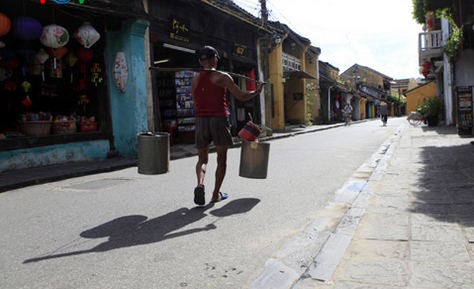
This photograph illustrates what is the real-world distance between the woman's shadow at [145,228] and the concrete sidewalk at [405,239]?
1.33 metres

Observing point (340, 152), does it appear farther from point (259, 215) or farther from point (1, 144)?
point (1, 144)

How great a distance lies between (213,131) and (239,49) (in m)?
13.2

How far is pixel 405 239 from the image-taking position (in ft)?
12.0

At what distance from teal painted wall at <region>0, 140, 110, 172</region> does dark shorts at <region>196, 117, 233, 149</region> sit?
512 cm

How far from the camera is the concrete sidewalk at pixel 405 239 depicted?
9.32 feet

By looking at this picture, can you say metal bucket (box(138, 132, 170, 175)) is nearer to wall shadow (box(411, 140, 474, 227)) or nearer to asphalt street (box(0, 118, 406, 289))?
asphalt street (box(0, 118, 406, 289))

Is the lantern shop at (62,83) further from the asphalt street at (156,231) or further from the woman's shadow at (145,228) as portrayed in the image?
the woman's shadow at (145,228)

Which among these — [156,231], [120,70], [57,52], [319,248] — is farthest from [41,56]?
[319,248]

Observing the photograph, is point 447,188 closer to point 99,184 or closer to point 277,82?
point 99,184

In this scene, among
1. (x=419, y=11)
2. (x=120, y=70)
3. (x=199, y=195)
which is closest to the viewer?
(x=199, y=195)

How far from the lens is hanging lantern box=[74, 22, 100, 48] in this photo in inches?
375

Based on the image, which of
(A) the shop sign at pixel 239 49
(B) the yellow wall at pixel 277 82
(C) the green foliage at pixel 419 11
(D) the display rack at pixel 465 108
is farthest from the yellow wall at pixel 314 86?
(D) the display rack at pixel 465 108

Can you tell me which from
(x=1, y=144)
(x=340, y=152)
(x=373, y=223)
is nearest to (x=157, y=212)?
(x=373, y=223)

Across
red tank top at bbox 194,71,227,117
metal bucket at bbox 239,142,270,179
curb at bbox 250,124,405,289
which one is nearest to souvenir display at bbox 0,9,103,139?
red tank top at bbox 194,71,227,117
